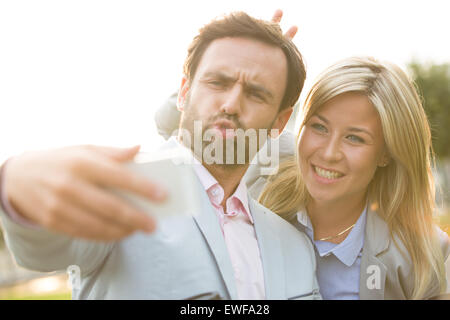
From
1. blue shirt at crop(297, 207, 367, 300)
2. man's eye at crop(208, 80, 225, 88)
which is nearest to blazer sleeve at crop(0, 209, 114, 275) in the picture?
man's eye at crop(208, 80, 225, 88)

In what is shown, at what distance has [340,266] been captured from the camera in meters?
1.88

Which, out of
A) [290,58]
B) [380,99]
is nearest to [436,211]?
[380,99]

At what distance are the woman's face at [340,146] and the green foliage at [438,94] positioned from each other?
7.47 metres

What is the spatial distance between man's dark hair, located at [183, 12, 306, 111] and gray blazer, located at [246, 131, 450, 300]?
0.74m

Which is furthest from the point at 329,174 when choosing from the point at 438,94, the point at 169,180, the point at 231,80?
the point at 438,94

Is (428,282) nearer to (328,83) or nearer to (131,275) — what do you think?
(328,83)

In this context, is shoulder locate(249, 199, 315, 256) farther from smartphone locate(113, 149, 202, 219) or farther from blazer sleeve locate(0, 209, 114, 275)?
smartphone locate(113, 149, 202, 219)

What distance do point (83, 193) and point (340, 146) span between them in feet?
4.50

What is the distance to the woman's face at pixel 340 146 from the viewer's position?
1.85 metres

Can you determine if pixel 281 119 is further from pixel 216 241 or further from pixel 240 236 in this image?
pixel 216 241

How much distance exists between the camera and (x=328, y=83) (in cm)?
190

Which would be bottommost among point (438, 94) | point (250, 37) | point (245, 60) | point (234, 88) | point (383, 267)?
point (383, 267)

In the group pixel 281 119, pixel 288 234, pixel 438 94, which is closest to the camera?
pixel 288 234

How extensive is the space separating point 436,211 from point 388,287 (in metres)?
0.55
